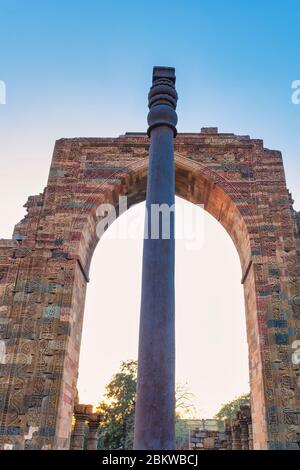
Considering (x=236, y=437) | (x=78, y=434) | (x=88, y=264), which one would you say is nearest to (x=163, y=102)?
(x=88, y=264)

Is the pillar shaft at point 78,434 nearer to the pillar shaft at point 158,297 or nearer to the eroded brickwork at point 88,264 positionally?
the eroded brickwork at point 88,264

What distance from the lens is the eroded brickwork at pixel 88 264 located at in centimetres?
681

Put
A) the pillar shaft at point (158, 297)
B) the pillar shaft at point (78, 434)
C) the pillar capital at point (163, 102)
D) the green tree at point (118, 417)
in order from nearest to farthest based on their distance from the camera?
1. the pillar shaft at point (158, 297)
2. the pillar capital at point (163, 102)
3. the pillar shaft at point (78, 434)
4. the green tree at point (118, 417)

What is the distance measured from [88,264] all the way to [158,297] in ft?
18.0

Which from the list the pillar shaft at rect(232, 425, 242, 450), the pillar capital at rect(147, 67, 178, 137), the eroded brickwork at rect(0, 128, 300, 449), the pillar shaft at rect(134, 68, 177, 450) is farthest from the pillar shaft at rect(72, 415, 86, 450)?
the pillar capital at rect(147, 67, 178, 137)

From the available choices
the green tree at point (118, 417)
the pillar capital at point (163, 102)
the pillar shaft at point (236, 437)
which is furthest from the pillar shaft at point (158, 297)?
the green tree at point (118, 417)

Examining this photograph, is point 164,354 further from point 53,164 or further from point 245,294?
point 53,164

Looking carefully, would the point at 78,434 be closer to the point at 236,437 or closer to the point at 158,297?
the point at 236,437

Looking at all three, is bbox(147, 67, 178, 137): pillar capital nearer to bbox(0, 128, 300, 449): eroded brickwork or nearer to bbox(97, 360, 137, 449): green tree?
bbox(0, 128, 300, 449): eroded brickwork

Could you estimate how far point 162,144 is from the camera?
15.8 ft

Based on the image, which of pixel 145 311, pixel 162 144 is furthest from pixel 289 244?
pixel 145 311

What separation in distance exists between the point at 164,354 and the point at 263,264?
5.01 metres

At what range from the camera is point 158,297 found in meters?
3.80

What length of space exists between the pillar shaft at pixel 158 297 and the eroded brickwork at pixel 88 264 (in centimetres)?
392
